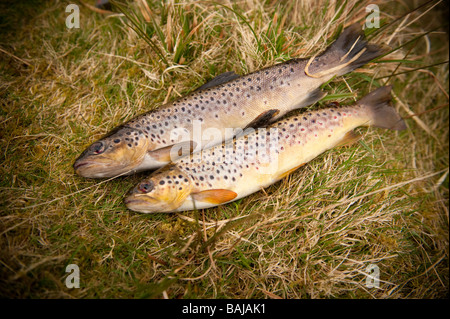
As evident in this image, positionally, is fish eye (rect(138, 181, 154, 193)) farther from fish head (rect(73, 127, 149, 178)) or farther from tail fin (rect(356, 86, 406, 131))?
tail fin (rect(356, 86, 406, 131))

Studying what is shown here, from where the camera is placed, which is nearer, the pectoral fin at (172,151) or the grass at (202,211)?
the grass at (202,211)

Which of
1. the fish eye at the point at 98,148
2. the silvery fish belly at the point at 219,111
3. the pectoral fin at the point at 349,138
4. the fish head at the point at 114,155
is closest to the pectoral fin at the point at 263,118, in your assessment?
the silvery fish belly at the point at 219,111

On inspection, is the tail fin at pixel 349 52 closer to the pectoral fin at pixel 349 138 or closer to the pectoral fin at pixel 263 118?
the pectoral fin at pixel 349 138

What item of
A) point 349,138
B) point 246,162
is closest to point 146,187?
point 246,162

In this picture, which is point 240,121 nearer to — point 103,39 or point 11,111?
point 103,39

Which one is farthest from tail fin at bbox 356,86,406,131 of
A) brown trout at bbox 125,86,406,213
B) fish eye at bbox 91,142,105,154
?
fish eye at bbox 91,142,105,154
